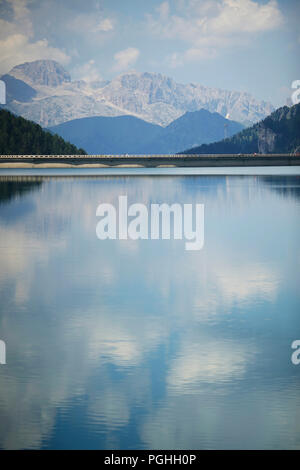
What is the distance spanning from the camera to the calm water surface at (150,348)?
11836mm

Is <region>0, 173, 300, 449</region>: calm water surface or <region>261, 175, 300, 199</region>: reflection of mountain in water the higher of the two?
<region>261, 175, 300, 199</region>: reflection of mountain in water

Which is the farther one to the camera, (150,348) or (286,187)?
(286,187)

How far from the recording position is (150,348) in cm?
1639

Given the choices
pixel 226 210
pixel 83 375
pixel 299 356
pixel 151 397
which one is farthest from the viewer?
pixel 226 210

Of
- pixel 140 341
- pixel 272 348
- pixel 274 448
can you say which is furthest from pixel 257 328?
pixel 274 448

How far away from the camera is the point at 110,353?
15984 millimetres

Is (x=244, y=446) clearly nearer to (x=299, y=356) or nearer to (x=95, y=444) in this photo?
(x=95, y=444)

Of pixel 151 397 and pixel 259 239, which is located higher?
pixel 259 239

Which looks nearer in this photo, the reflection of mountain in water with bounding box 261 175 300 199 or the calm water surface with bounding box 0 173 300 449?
the calm water surface with bounding box 0 173 300 449

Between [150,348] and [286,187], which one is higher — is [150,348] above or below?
below

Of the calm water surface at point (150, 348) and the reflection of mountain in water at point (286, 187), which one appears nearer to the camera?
the calm water surface at point (150, 348)

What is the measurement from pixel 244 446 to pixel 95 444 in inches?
94.2

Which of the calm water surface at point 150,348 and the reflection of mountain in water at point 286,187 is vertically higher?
the reflection of mountain in water at point 286,187

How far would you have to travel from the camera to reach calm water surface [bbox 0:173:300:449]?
466 inches
